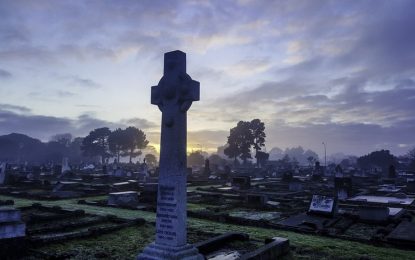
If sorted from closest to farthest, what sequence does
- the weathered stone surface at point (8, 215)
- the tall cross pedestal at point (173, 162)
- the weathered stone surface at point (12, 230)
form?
the tall cross pedestal at point (173, 162)
the weathered stone surface at point (12, 230)
the weathered stone surface at point (8, 215)

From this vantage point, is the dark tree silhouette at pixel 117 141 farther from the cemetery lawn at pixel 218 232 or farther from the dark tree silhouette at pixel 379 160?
the cemetery lawn at pixel 218 232

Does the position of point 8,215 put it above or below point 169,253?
above

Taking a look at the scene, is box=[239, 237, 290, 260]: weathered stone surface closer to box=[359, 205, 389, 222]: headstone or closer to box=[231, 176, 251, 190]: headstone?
box=[359, 205, 389, 222]: headstone

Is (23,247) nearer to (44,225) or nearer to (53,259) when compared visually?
(53,259)

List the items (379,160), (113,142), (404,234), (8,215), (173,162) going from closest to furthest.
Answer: (173,162) → (8,215) → (404,234) → (379,160) → (113,142)

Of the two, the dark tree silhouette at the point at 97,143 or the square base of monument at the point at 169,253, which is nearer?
the square base of monument at the point at 169,253

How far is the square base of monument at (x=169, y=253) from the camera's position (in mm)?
6047

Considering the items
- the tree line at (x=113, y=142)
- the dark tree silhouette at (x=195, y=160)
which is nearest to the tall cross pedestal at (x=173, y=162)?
the dark tree silhouette at (x=195, y=160)

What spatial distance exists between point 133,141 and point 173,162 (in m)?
102

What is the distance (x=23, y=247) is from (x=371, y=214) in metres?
12.7

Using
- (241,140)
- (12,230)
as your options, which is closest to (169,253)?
(12,230)

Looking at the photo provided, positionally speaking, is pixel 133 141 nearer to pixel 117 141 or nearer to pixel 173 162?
pixel 117 141

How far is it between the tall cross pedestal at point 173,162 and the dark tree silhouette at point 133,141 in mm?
99711

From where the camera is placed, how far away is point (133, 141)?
105812 millimetres
